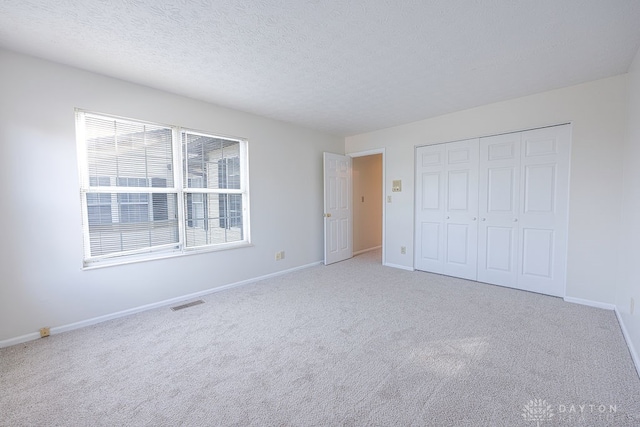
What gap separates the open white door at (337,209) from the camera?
16.0 ft

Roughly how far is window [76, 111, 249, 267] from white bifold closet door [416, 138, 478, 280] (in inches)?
113

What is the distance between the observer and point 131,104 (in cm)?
286

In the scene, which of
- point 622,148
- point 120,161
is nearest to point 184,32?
point 120,161

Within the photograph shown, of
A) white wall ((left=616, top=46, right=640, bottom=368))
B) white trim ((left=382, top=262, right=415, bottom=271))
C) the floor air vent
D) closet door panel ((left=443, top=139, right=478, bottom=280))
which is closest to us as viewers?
white wall ((left=616, top=46, right=640, bottom=368))

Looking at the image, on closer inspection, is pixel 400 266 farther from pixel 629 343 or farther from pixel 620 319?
pixel 629 343

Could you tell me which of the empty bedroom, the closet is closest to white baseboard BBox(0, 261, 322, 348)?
the empty bedroom

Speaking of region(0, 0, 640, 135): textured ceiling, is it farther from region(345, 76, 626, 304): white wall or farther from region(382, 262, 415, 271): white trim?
region(382, 262, 415, 271): white trim

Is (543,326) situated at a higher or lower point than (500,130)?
lower

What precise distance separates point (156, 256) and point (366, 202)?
432 centimetres

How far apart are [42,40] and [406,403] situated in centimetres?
373

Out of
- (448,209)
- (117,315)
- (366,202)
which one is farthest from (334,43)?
(366,202)

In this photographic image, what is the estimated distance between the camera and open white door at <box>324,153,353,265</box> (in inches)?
192

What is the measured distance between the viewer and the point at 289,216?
14.6 ft

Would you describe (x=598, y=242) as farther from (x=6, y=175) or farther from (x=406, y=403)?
(x=6, y=175)
